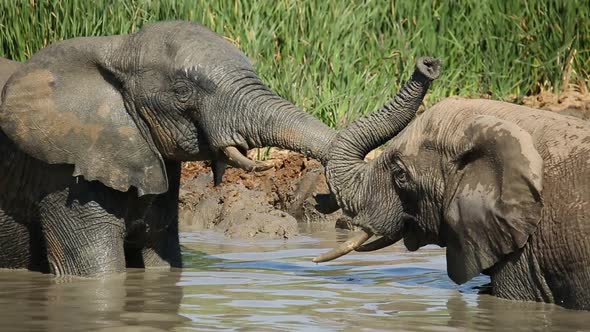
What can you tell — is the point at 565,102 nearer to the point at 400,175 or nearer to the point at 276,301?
the point at 400,175

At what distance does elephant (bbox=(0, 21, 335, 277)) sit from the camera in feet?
27.5

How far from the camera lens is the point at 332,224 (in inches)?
467

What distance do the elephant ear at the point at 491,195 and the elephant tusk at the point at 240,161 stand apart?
1182 millimetres

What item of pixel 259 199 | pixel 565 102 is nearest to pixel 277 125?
pixel 259 199

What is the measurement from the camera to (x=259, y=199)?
11.8m

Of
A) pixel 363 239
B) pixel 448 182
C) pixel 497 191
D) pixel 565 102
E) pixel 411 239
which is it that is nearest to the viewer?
pixel 497 191

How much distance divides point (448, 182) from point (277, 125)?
1.11 m

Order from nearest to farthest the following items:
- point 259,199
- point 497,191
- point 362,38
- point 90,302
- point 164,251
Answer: point 497,191 → point 90,302 → point 164,251 → point 259,199 → point 362,38

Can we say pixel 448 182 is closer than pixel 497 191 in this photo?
No

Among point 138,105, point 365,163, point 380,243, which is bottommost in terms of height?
point 380,243

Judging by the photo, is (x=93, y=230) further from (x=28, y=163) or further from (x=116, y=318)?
(x=116, y=318)

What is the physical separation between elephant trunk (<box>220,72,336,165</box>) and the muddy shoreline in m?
2.75

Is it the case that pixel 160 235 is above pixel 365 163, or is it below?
below

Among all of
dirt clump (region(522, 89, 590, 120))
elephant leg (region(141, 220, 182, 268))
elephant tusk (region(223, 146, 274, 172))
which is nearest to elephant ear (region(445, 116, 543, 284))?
elephant tusk (region(223, 146, 274, 172))
